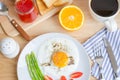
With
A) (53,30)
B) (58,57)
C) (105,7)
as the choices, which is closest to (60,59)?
(58,57)

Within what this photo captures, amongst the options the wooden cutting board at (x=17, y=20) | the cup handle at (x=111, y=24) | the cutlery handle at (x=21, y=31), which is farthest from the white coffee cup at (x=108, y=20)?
the cutlery handle at (x=21, y=31)

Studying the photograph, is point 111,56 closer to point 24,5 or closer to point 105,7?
point 105,7

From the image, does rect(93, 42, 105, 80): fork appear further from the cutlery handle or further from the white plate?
the cutlery handle

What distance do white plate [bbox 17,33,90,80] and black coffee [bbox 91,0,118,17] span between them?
0.41 ft

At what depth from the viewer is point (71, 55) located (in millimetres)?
990

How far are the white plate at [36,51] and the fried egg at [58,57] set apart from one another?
0.04 ft

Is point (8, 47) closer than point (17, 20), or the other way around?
point (8, 47)

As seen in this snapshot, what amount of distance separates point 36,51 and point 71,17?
0.16m

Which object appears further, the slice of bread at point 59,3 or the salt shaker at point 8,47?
the slice of bread at point 59,3

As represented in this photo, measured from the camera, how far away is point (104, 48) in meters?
1.01

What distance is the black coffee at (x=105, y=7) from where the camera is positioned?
101 centimetres

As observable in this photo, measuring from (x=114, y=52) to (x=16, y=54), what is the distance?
316mm

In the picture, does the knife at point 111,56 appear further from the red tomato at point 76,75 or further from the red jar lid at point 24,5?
the red jar lid at point 24,5

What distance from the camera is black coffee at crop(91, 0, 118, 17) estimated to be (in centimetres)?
101
